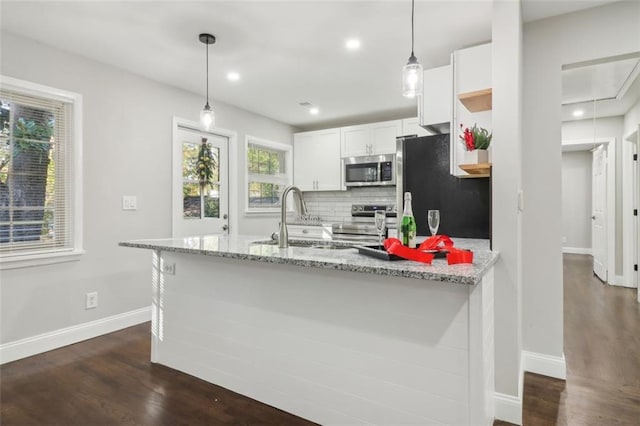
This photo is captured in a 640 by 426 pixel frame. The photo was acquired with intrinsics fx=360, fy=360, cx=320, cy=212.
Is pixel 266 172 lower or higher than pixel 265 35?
lower

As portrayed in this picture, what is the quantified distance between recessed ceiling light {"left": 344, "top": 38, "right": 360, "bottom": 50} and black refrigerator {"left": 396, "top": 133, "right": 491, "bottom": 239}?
857 millimetres

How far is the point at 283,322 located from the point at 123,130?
261cm

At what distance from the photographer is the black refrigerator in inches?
107

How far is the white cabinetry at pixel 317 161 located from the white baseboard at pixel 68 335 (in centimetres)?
291

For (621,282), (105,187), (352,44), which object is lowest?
(621,282)

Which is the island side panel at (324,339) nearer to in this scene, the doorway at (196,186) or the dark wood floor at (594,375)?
the dark wood floor at (594,375)

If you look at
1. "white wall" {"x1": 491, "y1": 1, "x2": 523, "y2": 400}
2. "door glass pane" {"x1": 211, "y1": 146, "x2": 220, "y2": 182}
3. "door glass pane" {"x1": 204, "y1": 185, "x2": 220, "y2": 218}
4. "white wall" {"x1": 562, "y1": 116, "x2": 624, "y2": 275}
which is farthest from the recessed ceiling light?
"white wall" {"x1": 562, "y1": 116, "x2": 624, "y2": 275}

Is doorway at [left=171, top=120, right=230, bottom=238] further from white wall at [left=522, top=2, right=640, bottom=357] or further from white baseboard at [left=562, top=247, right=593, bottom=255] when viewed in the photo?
white baseboard at [left=562, top=247, right=593, bottom=255]

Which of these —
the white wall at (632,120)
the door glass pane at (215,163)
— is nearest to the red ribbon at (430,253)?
the door glass pane at (215,163)

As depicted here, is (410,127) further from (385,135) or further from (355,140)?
(355,140)

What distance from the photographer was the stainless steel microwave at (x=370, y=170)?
16.2 ft

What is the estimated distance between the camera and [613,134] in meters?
5.37

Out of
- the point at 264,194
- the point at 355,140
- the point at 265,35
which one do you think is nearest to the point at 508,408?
the point at 265,35

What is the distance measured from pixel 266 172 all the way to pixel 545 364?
4.07 m
